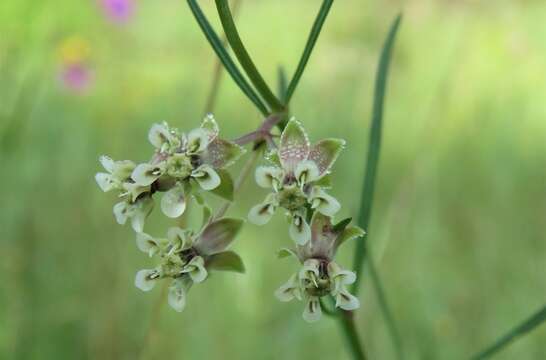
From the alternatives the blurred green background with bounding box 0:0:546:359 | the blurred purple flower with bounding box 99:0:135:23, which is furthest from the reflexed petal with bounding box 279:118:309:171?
the blurred purple flower with bounding box 99:0:135:23

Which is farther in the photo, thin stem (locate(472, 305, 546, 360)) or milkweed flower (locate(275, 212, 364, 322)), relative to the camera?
thin stem (locate(472, 305, 546, 360))

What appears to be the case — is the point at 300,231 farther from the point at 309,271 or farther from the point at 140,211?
the point at 140,211

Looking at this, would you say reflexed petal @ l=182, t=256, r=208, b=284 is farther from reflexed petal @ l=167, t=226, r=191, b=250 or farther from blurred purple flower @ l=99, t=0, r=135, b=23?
blurred purple flower @ l=99, t=0, r=135, b=23

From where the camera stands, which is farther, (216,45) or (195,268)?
(216,45)

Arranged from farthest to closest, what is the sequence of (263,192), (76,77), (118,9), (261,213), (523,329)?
(118,9) < (76,77) < (263,192) < (523,329) < (261,213)

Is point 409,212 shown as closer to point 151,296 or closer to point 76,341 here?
point 151,296

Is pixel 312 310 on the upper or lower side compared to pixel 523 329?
upper

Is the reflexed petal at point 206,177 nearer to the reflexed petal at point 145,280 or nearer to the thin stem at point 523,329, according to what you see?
the reflexed petal at point 145,280

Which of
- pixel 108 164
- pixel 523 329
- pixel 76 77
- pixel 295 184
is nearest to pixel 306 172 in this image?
pixel 295 184
